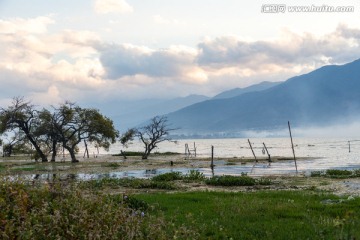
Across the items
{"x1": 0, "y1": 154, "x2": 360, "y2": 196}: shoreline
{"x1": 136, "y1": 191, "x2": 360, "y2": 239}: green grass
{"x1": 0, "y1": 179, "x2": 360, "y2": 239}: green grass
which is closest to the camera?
{"x1": 0, "y1": 179, "x2": 360, "y2": 239}: green grass

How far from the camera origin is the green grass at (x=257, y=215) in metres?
11.3

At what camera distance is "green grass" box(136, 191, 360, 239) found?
11336 millimetres

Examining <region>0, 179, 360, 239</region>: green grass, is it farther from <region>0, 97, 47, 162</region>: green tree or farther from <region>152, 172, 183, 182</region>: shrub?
<region>0, 97, 47, 162</region>: green tree

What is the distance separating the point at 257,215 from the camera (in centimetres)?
1418

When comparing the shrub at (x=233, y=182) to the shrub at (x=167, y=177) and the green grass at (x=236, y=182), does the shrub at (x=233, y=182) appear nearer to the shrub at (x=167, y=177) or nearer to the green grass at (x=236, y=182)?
the green grass at (x=236, y=182)

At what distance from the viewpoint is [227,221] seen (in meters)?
13.3

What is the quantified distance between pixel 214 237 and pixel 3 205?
5651 millimetres

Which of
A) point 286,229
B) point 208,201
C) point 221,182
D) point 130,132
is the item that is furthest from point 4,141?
point 286,229

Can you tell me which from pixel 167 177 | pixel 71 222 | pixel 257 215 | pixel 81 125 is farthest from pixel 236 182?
pixel 81 125

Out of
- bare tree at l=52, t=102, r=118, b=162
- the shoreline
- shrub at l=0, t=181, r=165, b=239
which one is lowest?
the shoreline

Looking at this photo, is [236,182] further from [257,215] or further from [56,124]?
[56,124]

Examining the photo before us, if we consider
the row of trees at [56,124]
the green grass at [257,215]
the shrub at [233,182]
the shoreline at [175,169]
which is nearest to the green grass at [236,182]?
the shrub at [233,182]

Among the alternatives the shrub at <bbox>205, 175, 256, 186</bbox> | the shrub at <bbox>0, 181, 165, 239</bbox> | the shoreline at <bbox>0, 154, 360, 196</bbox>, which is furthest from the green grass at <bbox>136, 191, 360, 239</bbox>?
the shrub at <bbox>205, 175, 256, 186</bbox>

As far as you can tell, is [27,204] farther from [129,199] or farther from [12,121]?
[12,121]
